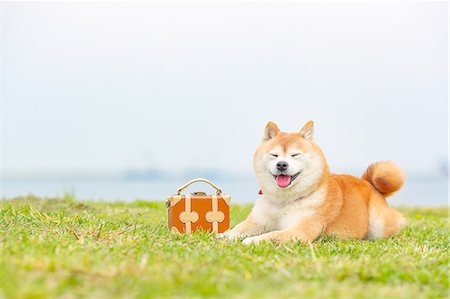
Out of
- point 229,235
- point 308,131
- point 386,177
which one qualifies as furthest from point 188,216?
point 386,177

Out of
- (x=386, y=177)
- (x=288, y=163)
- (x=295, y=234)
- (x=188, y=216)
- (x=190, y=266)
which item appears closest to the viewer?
(x=190, y=266)

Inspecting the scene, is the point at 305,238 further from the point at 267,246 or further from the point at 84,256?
the point at 84,256

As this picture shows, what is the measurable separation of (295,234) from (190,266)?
1.65 m

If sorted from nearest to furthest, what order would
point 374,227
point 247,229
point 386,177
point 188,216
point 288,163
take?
point 288,163
point 188,216
point 247,229
point 374,227
point 386,177

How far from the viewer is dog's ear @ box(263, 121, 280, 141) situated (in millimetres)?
5309

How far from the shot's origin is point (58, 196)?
8.24 metres

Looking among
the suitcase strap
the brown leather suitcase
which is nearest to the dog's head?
the brown leather suitcase

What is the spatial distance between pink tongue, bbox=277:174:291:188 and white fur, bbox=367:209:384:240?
41.9 inches

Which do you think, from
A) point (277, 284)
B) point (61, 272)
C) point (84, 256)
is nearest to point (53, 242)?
point (84, 256)

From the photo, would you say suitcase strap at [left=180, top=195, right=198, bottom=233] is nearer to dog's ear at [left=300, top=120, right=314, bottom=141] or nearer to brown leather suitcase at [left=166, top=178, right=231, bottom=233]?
brown leather suitcase at [left=166, top=178, right=231, bottom=233]

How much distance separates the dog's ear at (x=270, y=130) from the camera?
5309 mm

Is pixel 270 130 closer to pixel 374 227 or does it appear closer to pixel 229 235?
pixel 229 235

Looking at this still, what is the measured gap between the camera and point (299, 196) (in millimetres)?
5297

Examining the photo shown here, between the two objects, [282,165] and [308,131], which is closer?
[282,165]
